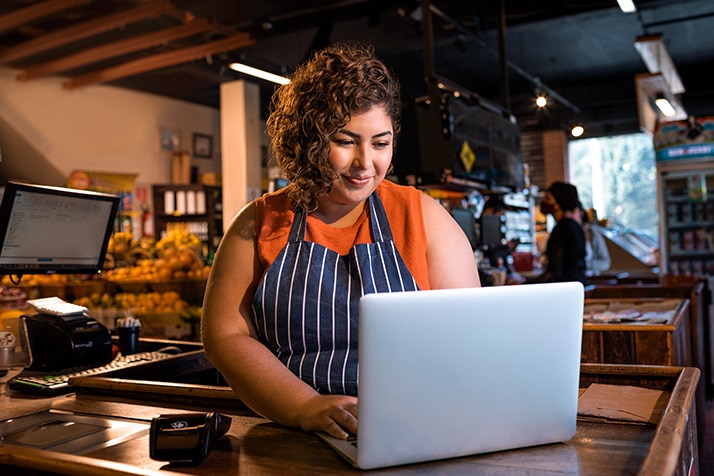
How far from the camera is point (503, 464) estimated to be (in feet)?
3.74

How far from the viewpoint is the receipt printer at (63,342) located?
2.29m

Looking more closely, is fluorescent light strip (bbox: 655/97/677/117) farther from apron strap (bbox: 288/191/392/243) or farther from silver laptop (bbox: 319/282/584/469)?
silver laptop (bbox: 319/282/584/469)

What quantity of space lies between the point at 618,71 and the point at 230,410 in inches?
434

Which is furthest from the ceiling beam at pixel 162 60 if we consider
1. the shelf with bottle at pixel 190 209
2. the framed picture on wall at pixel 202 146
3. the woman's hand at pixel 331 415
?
the woman's hand at pixel 331 415

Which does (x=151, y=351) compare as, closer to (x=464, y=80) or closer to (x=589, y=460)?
(x=589, y=460)

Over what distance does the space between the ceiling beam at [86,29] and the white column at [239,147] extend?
8.57 feet

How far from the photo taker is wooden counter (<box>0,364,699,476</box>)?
3.64ft

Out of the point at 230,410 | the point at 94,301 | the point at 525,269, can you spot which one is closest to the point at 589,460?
the point at 230,410

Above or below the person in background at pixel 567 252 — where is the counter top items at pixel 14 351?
below

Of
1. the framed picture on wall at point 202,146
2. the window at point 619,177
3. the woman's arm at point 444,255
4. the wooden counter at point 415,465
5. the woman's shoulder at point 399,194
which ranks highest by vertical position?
the framed picture on wall at point 202,146

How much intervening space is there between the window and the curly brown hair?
12.0 meters

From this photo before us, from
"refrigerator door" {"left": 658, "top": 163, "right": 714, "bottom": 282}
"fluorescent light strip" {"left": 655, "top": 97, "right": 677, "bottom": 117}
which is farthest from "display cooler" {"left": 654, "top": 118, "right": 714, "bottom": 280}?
"fluorescent light strip" {"left": 655, "top": 97, "right": 677, "bottom": 117}

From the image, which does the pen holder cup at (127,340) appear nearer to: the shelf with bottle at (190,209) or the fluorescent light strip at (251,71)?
the fluorescent light strip at (251,71)

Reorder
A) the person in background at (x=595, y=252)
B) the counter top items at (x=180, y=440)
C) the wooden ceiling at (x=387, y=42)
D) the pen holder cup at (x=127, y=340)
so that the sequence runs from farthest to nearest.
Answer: the person in background at (x=595, y=252)
the wooden ceiling at (x=387, y=42)
the pen holder cup at (x=127, y=340)
the counter top items at (x=180, y=440)
